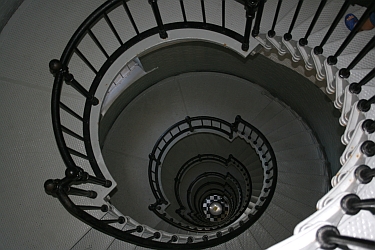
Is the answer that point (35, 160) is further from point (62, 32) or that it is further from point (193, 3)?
point (193, 3)

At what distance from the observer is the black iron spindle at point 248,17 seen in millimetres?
2923

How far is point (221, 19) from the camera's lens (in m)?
4.04

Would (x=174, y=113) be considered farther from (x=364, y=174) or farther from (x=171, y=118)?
(x=364, y=174)

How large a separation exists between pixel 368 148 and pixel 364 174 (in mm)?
275

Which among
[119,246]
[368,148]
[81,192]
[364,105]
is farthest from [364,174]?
[119,246]

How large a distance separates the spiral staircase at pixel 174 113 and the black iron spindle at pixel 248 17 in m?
0.02

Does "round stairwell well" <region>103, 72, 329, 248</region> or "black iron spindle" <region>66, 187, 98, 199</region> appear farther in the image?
"round stairwell well" <region>103, 72, 329, 248</region>

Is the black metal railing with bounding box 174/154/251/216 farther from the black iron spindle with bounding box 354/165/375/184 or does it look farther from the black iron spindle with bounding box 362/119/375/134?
the black iron spindle with bounding box 354/165/375/184

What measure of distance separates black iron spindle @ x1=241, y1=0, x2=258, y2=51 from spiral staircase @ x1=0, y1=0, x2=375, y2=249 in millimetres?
18

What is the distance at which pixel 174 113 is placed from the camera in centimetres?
735

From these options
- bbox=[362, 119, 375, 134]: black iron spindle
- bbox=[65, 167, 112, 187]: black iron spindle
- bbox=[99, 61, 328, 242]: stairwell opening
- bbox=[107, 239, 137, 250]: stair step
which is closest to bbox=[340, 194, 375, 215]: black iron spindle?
bbox=[362, 119, 375, 134]: black iron spindle

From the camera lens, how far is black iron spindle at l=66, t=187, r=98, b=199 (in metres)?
3.06

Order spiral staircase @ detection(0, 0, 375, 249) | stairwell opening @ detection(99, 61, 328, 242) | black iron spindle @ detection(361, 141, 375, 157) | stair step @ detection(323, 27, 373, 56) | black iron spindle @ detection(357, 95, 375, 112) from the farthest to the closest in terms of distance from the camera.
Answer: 1. stairwell opening @ detection(99, 61, 328, 242)
2. stair step @ detection(323, 27, 373, 56)
3. spiral staircase @ detection(0, 0, 375, 249)
4. black iron spindle @ detection(357, 95, 375, 112)
5. black iron spindle @ detection(361, 141, 375, 157)

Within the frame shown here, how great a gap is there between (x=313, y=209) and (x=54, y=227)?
4376 millimetres
